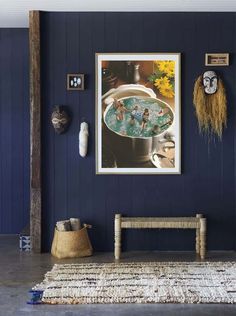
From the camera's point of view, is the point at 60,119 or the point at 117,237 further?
the point at 60,119

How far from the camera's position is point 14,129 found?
649cm

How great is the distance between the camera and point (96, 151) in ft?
18.0

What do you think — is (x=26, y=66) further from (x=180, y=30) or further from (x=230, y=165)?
(x=230, y=165)

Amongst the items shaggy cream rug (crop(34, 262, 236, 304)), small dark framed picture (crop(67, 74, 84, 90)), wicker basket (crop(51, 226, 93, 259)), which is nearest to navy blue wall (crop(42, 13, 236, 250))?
small dark framed picture (crop(67, 74, 84, 90))

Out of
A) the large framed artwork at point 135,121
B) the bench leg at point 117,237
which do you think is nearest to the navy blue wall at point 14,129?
the large framed artwork at point 135,121

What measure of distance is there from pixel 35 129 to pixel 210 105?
1.80 metres

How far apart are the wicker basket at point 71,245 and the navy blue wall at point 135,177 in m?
0.25

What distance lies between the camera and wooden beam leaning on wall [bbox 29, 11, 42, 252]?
5414 millimetres

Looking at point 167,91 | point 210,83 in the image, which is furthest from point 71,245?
point 210,83

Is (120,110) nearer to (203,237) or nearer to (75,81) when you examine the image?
(75,81)

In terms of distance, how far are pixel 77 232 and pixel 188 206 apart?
3.86ft

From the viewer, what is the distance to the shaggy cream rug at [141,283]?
154 inches

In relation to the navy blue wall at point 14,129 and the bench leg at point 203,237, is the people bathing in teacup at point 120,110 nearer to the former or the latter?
the bench leg at point 203,237

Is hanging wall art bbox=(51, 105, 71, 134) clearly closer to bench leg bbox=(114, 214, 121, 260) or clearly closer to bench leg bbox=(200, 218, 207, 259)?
bench leg bbox=(114, 214, 121, 260)
